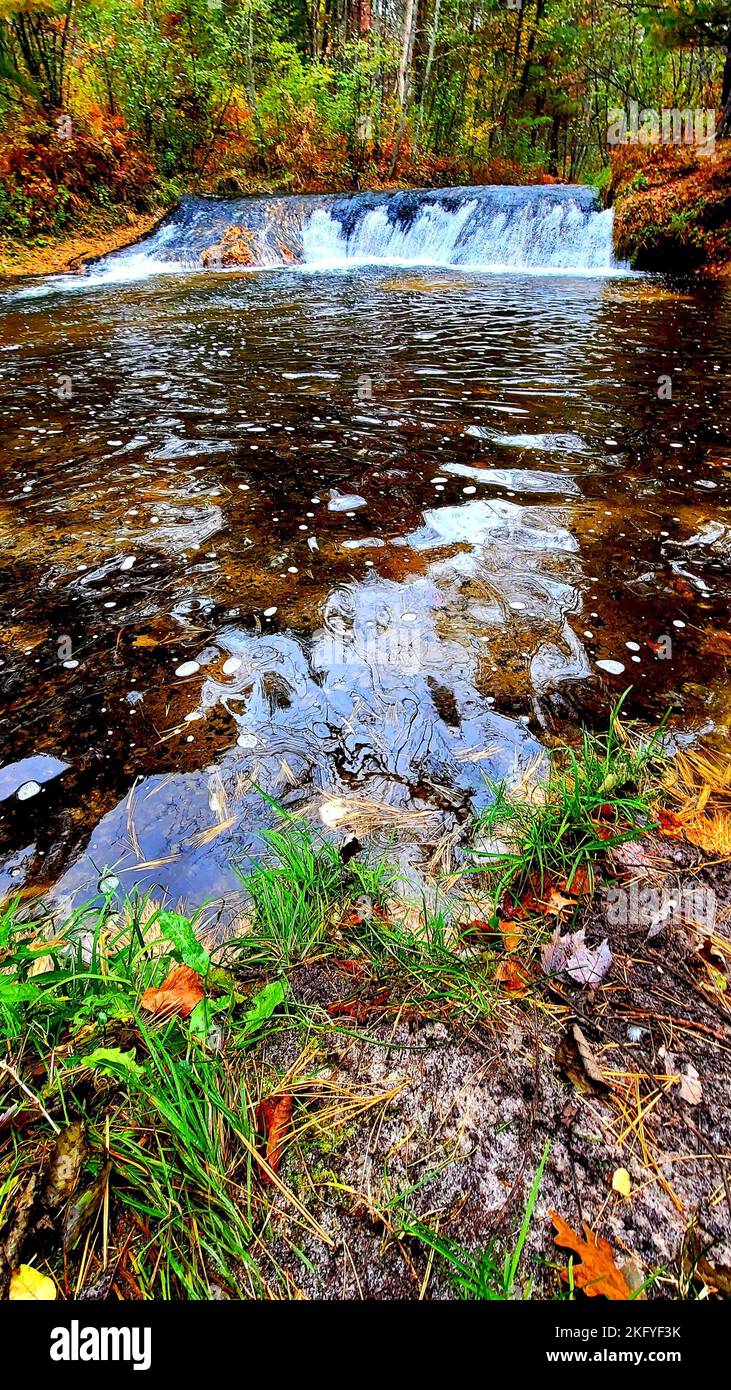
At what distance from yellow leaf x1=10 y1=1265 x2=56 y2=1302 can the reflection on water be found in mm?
919

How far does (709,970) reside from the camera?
1.40 m

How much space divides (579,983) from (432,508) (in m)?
2.89

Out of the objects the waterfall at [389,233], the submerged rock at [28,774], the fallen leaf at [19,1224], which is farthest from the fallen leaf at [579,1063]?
the waterfall at [389,233]

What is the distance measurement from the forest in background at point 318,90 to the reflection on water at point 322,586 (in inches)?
406

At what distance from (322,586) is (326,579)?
2.7 inches

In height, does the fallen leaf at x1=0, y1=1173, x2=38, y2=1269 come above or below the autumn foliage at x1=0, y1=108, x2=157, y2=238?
below

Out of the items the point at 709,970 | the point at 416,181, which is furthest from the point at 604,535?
the point at 416,181

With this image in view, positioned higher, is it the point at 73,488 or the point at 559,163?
the point at 559,163

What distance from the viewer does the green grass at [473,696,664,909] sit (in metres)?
1.66

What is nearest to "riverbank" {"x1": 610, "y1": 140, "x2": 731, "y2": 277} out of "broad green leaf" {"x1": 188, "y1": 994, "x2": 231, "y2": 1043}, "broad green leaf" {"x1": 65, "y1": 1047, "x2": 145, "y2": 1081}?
"broad green leaf" {"x1": 188, "y1": 994, "x2": 231, "y2": 1043}

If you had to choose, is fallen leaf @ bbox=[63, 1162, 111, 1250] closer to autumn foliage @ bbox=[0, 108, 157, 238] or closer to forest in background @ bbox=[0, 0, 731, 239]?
forest in background @ bbox=[0, 0, 731, 239]

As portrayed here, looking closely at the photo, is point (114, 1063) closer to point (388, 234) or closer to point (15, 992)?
point (15, 992)

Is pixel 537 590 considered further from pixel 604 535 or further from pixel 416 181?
pixel 416 181

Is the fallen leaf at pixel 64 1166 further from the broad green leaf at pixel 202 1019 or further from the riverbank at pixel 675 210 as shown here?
the riverbank at pixel 675 210
